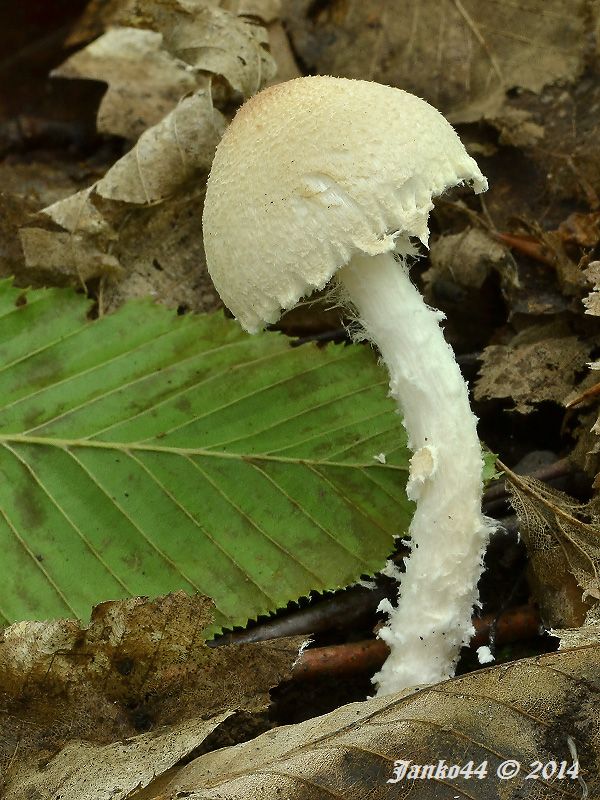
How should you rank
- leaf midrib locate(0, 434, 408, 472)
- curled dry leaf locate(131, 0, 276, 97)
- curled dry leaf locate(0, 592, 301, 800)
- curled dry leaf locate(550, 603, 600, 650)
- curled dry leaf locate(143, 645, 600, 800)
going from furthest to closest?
curled dry leaf locate(131, 0, 276, 97), leaf midrib locate(0, 434, 408, 472), curled dry leaf locate(0, 592, 301, 800), curled dry leaf locate(550, 603, 600, 650), curled dry leaf locate(143, 645, 600, 800)

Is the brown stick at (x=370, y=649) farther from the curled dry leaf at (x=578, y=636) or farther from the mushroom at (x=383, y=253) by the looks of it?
the curled dry leaf at (x=578, y=636)

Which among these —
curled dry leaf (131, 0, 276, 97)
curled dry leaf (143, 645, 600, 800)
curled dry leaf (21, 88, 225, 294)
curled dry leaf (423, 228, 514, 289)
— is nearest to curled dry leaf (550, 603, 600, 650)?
curled dry leaf (143, 645, 600, 800)

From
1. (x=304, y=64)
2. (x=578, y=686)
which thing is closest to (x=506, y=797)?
(x=578, y=686)

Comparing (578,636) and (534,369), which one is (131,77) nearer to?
(534,369)

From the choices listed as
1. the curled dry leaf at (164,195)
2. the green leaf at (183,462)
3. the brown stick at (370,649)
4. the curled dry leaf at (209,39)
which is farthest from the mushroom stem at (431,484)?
the curled dry leaf at (209,39)

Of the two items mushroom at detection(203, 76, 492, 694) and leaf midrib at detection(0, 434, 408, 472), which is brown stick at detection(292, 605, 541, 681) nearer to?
mushroom at detection(203, 76, 492, 694)
